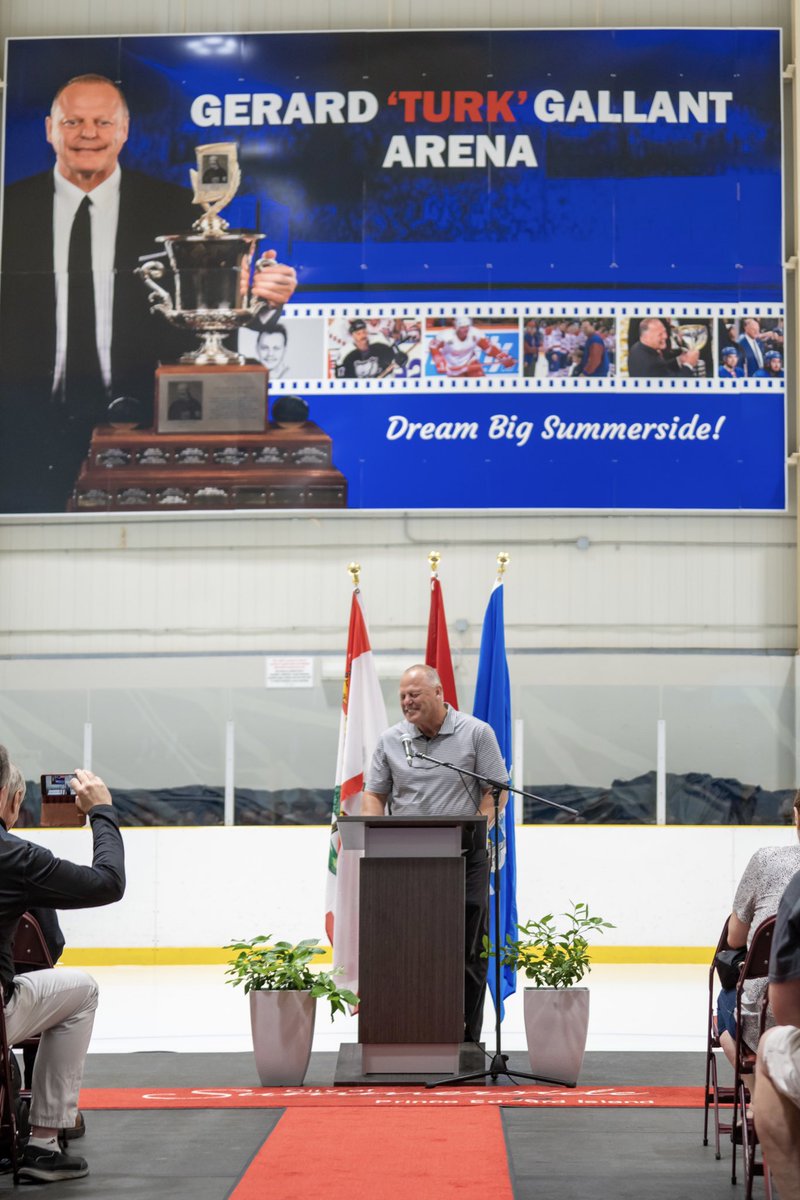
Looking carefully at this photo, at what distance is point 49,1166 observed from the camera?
3.83 m

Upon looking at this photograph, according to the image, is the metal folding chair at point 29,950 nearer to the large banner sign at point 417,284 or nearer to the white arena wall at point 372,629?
the white arena wall at point 372,629

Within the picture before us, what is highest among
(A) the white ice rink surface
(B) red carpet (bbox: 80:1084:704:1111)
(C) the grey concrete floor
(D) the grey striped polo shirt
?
(D) the grey striped polo shirt

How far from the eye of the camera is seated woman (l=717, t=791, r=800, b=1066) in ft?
12.4

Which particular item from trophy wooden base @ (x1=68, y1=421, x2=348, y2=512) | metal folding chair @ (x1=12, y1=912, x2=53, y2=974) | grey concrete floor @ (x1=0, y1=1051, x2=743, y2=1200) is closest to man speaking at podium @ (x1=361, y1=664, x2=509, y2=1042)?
grey concrete floor @ (x1=0, y1=1051, x2=743, y2=1200)

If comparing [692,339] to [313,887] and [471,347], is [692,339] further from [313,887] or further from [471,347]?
[313,887]

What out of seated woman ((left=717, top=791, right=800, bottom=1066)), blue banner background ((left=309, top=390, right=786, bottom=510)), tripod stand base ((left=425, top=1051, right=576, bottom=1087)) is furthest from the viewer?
blue banner background ((left=309, top=390, right=786, bottom=510))

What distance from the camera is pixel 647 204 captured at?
10.8m

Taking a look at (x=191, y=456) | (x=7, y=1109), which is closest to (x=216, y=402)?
(x=191, y=456)

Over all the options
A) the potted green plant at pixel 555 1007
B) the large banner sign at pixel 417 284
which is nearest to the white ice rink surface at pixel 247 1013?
the potted green plant at pixel 555 1007

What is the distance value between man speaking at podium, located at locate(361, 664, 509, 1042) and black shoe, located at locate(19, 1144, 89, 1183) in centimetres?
227

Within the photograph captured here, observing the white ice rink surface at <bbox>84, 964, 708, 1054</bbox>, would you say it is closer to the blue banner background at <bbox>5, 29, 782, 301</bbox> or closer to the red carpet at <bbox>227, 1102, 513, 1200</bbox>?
the red carpet at <bbox>227, 1102, 513, 1200</bbox>

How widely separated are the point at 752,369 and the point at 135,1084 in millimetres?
7253

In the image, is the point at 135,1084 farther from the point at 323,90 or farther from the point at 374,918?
the point at 323,90

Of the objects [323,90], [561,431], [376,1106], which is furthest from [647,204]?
[376,1106]
